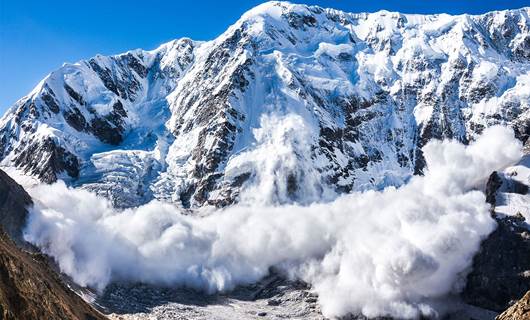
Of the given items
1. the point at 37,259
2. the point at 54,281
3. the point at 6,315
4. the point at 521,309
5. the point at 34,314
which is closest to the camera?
the point at 521,309

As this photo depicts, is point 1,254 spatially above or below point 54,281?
below

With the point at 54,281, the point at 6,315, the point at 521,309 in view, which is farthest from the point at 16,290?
the point at 521,309

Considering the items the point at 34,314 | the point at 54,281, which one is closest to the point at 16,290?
the point at 34,314

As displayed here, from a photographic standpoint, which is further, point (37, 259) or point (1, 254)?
point (37, 259)

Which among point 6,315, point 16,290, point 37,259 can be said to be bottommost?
point 6,315

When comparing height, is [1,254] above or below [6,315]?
above

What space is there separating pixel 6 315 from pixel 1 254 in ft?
47.6

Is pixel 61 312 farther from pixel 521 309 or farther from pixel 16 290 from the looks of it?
pixel 521 309

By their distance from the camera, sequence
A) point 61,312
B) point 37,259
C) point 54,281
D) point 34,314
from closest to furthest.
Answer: point 34,314, point 61,312, point 54,281, point 37,259

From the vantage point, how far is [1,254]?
7425 centimetres

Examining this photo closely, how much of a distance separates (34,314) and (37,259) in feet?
167

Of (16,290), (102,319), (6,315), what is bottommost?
(6,315)

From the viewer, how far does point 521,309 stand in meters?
50.1

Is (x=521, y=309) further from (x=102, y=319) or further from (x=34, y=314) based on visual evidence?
(x=102, y=319)
